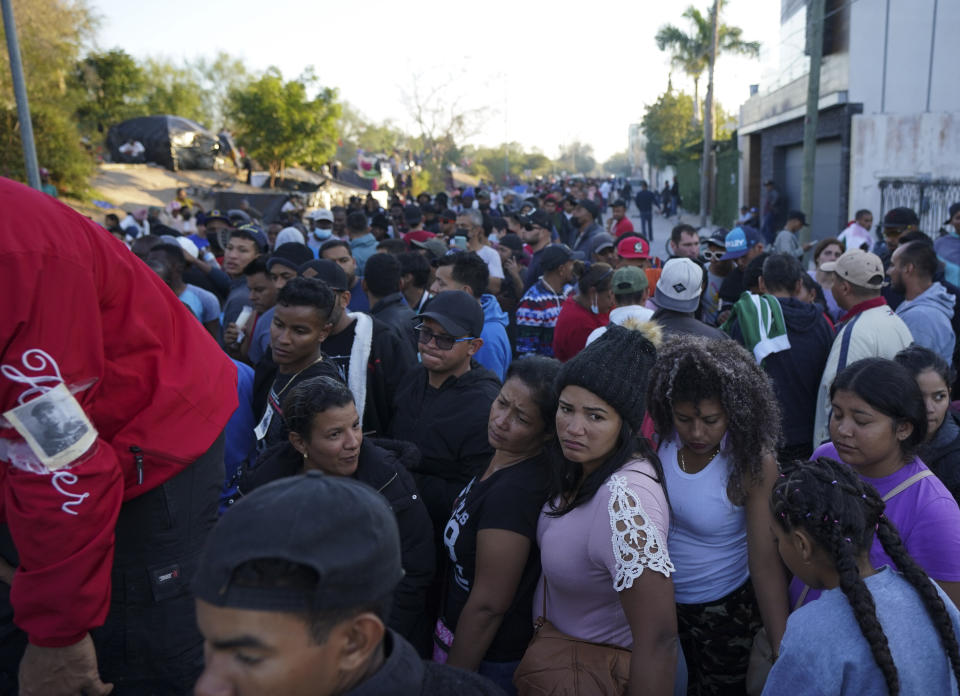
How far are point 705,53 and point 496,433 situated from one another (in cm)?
4085

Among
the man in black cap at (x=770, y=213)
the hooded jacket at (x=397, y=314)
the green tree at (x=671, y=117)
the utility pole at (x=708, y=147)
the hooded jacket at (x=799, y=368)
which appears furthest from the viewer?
the green tree at (x=671, y=117)

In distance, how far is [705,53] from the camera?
38469 millimetres

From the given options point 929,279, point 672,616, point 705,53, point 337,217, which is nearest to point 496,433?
point 672,616

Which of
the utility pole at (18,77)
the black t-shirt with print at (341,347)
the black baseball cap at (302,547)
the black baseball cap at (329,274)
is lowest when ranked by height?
the black t-shirt with print at (341,347)

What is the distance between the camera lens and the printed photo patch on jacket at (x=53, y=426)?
5.79 feet

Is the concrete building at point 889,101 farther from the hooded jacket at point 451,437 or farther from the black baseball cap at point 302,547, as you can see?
the black baseball cap at point 302,547

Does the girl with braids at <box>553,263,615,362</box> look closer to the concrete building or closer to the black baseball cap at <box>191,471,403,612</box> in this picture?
the black baseball cap at <box>191,471,403,612</box>

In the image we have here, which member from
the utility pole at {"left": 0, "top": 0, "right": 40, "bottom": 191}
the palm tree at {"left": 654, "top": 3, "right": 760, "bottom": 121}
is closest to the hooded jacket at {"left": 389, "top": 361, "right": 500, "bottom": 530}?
the utility pole at {"left": 0, "top": 0, "right": 40, "bottom": 191}

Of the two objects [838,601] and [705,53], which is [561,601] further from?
[705,53]

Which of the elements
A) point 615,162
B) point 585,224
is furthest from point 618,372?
point 615,162

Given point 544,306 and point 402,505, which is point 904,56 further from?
point 402,505

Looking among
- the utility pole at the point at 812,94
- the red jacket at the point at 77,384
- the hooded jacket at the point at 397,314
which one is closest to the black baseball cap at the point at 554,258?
the hooded jacket at the point at 397,314

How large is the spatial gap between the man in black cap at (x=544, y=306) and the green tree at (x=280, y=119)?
25534 millimetres

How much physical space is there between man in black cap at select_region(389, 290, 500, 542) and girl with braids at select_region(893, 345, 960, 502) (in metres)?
1.88
